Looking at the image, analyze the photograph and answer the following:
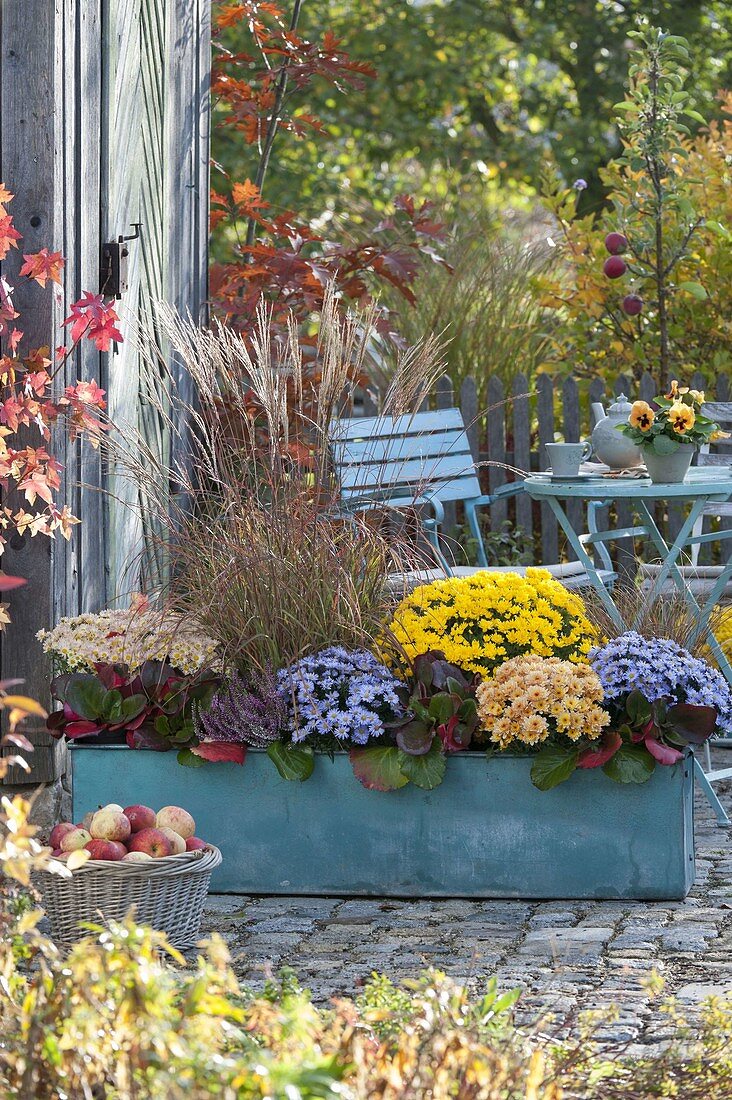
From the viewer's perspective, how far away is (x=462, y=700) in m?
3.63

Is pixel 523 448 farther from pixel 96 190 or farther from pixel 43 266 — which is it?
pixel 43 266

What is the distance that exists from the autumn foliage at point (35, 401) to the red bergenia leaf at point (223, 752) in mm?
745

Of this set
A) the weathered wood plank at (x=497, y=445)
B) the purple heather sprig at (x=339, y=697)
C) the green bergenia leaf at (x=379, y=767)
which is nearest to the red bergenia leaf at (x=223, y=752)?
the purple heather sprig at (x=339, y=697)

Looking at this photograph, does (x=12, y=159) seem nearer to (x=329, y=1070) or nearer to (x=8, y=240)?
(x=8, y=240)

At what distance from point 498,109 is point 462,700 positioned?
47.9ft

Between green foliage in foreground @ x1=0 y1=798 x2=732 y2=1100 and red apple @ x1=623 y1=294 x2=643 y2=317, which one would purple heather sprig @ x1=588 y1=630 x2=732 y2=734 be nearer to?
green foliage in foreground @ x1=0 y1=798 x2=732 y2=1100

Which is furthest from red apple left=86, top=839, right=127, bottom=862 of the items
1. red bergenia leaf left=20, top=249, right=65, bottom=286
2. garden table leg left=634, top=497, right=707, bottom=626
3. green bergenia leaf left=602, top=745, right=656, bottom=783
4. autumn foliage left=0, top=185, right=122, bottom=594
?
garden table leg left=634, top=497, right=707, bottom=626

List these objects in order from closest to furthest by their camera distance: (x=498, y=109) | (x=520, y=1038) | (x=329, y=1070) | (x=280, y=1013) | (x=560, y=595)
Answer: (x=329, y=1070), (x=280, y=1013), (x=520, y=1038), (x=560, y=595), (x=498, y=109)

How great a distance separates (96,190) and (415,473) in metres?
1.60

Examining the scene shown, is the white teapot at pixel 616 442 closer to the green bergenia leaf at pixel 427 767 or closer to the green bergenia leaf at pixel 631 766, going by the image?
the green bergenia leaf at pixel 631 766

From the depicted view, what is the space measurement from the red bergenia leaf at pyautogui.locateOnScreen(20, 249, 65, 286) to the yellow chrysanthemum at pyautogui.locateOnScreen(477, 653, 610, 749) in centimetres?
158

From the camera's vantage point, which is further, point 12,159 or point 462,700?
point 12,159

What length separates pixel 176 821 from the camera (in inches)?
131

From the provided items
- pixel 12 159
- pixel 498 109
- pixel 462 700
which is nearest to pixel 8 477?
pixel 12 159
